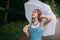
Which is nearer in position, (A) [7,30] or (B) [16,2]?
(A) [7,30]

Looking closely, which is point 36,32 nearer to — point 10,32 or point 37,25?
point 37,25

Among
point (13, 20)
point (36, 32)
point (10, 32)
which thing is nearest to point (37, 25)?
point (36, 32)

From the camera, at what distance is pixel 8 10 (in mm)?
18344

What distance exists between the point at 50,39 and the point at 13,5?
5841 mm

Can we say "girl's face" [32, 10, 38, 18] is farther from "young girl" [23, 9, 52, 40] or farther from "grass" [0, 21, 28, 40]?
"grass" [0, 21, 28, 40]

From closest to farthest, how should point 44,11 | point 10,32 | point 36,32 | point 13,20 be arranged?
1. point 36,32
2. point 44,11
3. point 10,32
4. point 13,20

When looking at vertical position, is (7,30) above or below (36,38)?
below

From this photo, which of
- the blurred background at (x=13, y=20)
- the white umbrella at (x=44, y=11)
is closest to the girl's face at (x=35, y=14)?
the white umbrella at (x=44, y=11)

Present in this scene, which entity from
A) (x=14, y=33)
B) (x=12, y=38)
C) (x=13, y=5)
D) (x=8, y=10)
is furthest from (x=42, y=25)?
Result: (x=13, y=5)

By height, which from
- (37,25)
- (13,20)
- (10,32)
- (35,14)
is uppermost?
(35,14)

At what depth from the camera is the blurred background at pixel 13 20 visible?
15.3 metres

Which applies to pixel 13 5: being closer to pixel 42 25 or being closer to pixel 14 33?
pixel 14 33

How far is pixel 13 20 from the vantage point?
2058 centimetres

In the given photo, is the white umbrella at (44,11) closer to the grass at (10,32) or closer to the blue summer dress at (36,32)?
the blue summer dress at (36,32)
